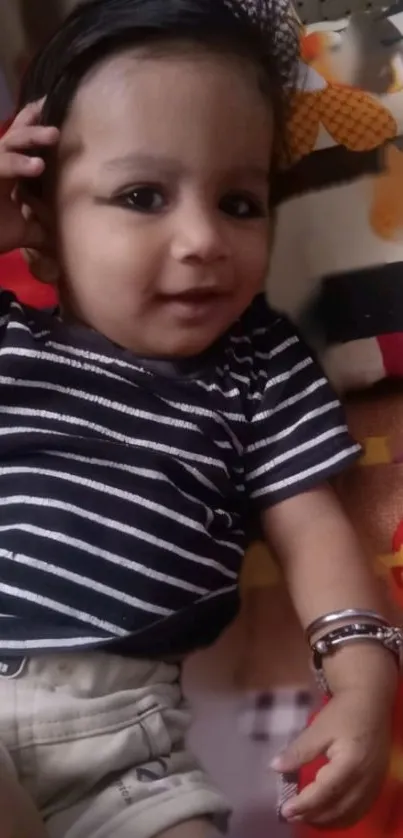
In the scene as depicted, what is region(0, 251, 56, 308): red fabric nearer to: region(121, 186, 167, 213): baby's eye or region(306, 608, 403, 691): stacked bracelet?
region(121, 186, 167, 213): baby's eye

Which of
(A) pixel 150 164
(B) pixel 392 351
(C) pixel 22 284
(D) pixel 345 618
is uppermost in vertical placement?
(A) pixel 150 164

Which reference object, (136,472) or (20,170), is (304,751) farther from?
(20,170)

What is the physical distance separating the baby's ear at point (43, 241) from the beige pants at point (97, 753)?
0.29 metres

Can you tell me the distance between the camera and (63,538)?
2.43ft

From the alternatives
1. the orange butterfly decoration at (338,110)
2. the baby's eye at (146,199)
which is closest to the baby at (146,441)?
the baby's eye at (146,199)

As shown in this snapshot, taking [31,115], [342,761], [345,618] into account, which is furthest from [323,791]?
[31,115]

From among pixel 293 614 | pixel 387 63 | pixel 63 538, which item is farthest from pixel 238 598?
pixel 387 63

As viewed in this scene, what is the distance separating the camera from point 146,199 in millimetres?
755

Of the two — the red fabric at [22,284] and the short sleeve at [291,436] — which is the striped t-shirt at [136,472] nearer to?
the short sleeve at [291,436]

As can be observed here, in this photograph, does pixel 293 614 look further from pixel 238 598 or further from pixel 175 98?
pixel 175 98

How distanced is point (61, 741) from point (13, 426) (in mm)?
219

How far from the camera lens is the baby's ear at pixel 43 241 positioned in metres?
0.82

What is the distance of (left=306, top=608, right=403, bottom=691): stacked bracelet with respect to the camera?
0.73 m

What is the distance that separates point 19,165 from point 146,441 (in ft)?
0.70
